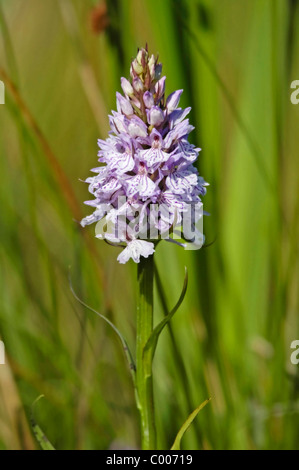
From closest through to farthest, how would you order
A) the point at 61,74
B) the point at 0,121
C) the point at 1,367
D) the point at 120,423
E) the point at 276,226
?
1. the point at 1,367
2. the point at 276,226
3. the point at 120,423
4. the point at 0,121
5. the point at 61,74

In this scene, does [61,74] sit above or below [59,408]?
above

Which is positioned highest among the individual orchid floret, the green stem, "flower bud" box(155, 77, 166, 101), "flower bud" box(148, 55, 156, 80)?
"flower bud" box(148, 55, 156, 80)

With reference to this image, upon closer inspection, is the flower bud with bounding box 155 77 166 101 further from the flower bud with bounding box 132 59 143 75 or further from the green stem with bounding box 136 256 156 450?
the green stem with bounding box 136 256 156 450

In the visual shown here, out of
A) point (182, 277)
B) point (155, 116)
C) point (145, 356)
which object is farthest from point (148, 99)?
point (182, 277)

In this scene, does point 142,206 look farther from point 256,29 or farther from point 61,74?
point 61,74

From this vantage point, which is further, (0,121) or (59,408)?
(0,121)

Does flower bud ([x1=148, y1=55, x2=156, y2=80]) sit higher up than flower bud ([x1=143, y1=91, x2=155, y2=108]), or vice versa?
flower bud ([x1=148, y1=55, x2=156, y2=80])

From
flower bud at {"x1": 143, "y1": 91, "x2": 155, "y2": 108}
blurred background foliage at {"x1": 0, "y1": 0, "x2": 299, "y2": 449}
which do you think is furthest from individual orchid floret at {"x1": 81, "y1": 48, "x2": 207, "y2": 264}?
blurred background foliage at {"x1": 0, "y1": 0, "x2": 299, "y2": 449}

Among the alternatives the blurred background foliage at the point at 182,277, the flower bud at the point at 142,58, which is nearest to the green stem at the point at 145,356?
the blurred background foliage at the point at 182,277

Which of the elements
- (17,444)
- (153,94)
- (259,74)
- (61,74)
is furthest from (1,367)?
(61,74)
